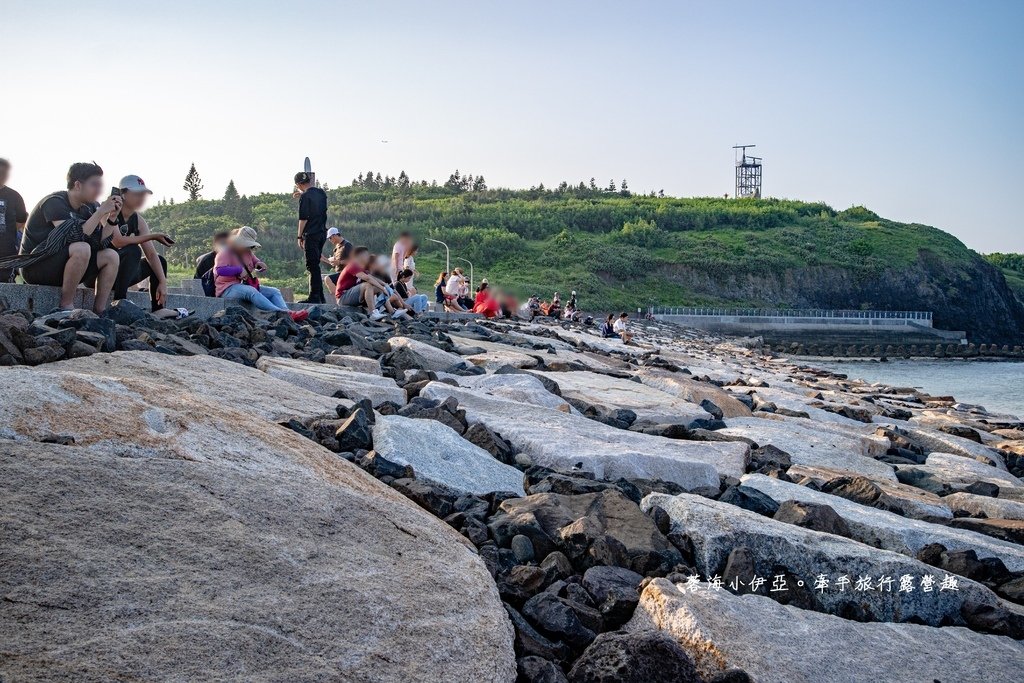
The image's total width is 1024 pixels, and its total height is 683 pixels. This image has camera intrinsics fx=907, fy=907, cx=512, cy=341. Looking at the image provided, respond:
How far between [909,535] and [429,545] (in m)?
1.93

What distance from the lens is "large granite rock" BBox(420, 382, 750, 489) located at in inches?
154

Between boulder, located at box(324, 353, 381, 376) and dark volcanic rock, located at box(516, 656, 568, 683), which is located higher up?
boulder, located at box(324, 353, 381, 376)

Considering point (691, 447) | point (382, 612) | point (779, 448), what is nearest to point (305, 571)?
point (382, 612)

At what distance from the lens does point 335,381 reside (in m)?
4.89

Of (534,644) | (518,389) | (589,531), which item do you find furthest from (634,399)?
(534,644)

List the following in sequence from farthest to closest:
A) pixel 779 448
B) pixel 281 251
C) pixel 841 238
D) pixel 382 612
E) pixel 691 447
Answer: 1. pixel 841 238
2. pixel 281 251
3. pixel 779 448
4. pixel 691 447
5. pixel 382 612

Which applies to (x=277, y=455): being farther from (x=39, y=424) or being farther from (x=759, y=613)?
(x=759, y=613)

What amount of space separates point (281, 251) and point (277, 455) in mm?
48981

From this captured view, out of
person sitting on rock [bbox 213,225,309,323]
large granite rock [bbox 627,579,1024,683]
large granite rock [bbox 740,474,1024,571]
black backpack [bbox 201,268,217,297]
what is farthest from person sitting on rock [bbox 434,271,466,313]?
large granite rock [bbox 627,579,1024,683]

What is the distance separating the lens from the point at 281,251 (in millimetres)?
49969

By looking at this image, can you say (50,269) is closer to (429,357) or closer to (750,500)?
(429,357)

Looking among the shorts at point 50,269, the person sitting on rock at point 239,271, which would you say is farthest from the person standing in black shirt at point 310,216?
the shorts at point 50,269

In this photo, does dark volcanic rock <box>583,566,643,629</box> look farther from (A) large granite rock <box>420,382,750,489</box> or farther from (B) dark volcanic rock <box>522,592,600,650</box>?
(A) large granite rock <box>420,382,750,489</box>

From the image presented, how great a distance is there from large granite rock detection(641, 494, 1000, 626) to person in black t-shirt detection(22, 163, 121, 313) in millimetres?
4431
